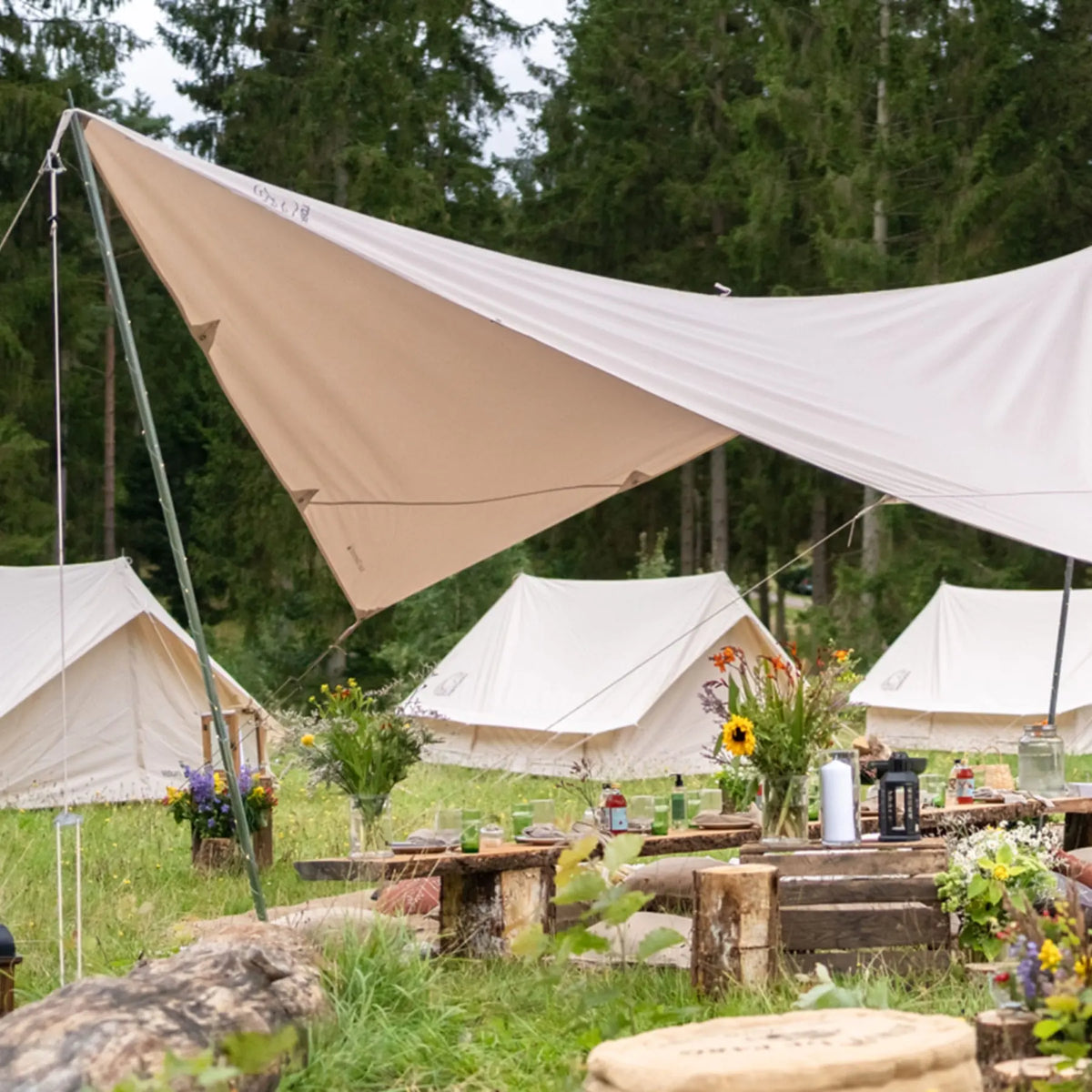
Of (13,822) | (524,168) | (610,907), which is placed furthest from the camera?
(524,168)

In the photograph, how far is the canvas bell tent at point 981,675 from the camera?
11.6 metres

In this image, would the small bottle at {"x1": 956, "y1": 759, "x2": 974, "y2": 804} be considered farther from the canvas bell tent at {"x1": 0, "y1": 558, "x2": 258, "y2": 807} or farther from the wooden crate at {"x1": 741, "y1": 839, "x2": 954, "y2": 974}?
the canvas bell tent at {"x1": 0, "y1": 558, "x2": 258, "y2": 807}

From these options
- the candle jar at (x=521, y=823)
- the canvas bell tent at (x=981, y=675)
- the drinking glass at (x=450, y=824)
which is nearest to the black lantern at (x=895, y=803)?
the candle jar at (x=521, y=823)

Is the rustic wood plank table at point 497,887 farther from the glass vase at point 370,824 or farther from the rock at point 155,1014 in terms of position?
the rock at point 155,1014

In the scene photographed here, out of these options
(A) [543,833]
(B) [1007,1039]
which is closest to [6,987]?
(A) [543,833]

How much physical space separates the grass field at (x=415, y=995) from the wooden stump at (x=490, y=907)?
0.34 ft

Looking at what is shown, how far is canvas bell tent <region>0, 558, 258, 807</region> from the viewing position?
940 centimetres

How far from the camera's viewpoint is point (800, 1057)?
231 centimetres

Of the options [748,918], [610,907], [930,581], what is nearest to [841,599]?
[930,581]

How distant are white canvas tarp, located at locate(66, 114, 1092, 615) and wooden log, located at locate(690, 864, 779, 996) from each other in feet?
3.26

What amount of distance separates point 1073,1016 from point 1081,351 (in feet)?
9.39

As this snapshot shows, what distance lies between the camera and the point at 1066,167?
16.8m

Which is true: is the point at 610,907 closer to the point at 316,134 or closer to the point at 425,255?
the point at 425,255

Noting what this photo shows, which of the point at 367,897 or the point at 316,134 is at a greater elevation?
the point at 316,134
